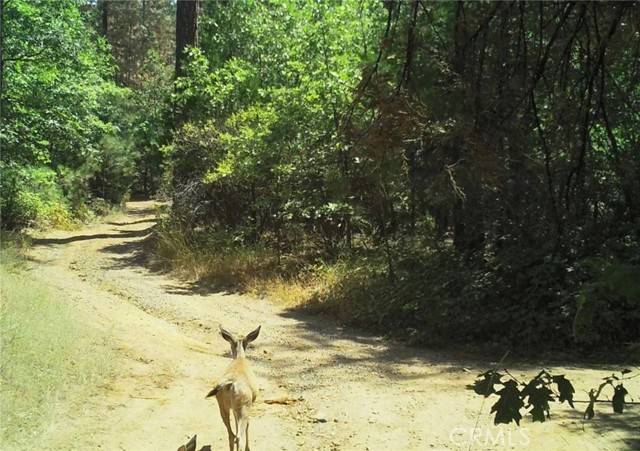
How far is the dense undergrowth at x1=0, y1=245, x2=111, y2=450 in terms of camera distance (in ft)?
17.1

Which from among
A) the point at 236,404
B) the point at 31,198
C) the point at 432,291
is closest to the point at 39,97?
the point at 31,198

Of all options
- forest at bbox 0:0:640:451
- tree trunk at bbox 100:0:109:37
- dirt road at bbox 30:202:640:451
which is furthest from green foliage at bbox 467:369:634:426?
tree trunk at bbox 100:0:109:37

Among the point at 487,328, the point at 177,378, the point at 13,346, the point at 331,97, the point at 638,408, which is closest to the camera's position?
the point at 638,408

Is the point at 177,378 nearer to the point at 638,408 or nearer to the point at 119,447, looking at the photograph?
the point at 119,447

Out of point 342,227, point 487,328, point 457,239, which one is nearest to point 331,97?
point 342,227

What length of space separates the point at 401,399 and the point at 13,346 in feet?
13.0

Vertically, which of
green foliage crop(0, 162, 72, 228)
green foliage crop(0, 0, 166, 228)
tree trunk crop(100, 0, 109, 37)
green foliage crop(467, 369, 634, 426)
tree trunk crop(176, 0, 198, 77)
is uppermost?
tree trunk crop(100, 0, 109, 37)

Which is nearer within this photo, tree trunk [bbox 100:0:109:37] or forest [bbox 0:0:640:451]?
forest [bbox 0:0:640:451]

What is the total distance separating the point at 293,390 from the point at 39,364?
2662 millimetres

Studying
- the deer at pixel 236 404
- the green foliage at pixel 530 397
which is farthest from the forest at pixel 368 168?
the deer at pixel 236 404

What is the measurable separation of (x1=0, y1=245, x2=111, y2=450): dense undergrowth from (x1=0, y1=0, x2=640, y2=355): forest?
348 centimetres

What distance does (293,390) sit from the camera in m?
7.14

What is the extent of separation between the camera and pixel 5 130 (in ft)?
45.3

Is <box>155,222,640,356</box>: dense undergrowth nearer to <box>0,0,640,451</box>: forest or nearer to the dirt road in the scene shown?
<box>0,0,640,451</box>: forest
